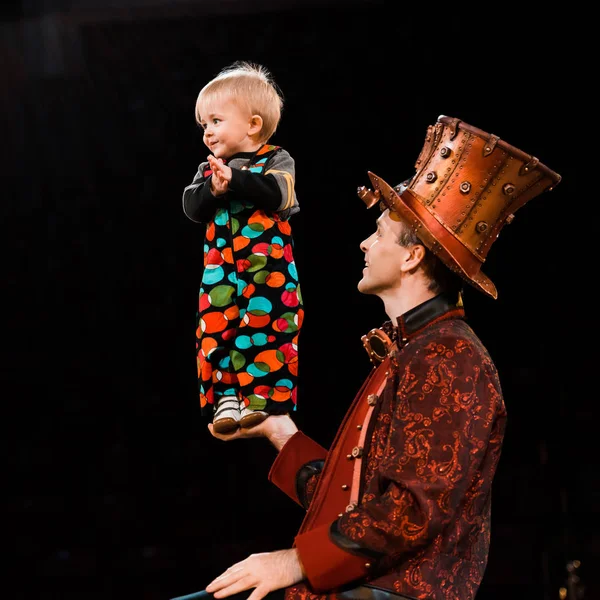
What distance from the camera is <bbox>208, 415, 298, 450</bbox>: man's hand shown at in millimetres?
2314

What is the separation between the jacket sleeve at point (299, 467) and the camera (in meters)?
2.39

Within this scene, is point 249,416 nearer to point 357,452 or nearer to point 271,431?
Answer: point 271,431

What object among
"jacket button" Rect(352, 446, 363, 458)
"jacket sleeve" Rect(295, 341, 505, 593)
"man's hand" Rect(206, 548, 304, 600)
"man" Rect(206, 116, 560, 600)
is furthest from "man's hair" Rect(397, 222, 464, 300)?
"man's hand" Rect(206, 548, 304, 600)

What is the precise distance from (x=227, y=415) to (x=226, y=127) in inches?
23.4

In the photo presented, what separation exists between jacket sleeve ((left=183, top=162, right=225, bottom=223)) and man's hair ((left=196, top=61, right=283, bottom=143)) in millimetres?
161

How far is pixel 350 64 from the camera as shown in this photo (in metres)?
3.08

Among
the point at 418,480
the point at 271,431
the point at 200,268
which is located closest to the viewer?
the point at 418,480

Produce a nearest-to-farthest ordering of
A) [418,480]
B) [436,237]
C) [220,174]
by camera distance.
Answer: [418,480]
[436,237]
[220,174]

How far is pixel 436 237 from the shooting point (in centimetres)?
211

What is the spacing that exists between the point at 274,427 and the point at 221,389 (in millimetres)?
138

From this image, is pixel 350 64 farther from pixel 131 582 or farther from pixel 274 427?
pixel 131 582

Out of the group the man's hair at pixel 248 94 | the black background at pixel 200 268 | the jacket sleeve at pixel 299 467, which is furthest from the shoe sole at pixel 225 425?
the black background at pixel 200 268

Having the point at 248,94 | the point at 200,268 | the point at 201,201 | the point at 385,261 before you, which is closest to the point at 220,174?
the point at 201,201

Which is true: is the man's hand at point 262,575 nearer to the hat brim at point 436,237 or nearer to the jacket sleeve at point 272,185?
the hat brim at point 436,237
